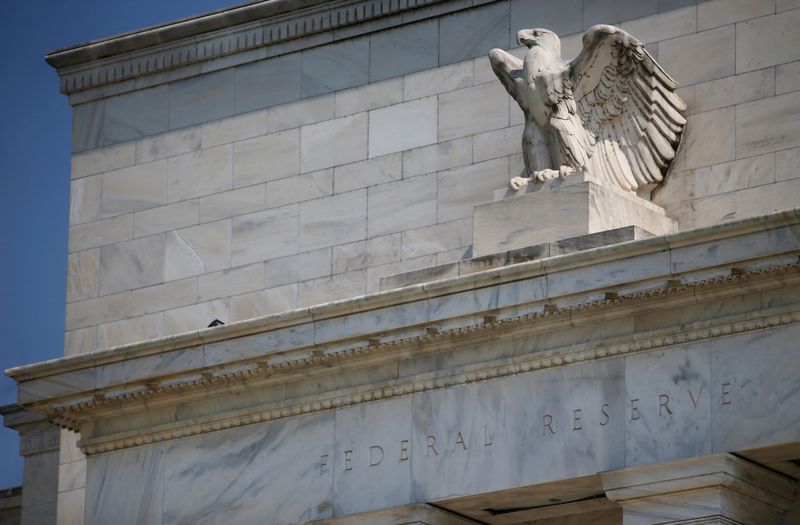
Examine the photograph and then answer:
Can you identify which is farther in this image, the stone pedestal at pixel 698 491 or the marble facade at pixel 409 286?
the marble facade at pixel 409 286

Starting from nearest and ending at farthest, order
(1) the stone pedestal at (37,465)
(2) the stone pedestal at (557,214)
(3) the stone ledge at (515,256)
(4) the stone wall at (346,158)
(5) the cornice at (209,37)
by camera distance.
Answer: (3) the stone ledge at (515,256)
(2) the stone pedestal at (557,214)
(4) the stone wall at (346,158)
(5) the cornice at (209,37)
(1) the stone pedestal at (37,465)

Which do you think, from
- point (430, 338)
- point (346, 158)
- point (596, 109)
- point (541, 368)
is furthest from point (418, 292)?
point (346, 158)

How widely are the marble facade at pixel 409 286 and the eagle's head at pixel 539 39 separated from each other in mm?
1251

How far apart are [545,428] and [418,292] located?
2.30 m

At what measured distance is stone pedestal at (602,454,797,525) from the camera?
26500mm

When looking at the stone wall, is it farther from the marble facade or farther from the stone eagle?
the stone eagle

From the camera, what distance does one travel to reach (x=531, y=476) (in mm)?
27797

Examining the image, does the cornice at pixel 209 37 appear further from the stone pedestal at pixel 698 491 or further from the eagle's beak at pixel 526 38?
the stone pedestal at pixel 698 491

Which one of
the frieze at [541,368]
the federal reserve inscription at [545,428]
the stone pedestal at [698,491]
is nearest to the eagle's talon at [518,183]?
the frieze at [541,368]

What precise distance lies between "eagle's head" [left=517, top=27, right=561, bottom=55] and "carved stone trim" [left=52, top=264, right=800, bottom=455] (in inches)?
153

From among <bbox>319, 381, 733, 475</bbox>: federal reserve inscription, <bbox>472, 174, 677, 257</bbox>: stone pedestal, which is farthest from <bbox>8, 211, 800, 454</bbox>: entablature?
<bbox>472, 174, 677, 257</bbox>: stone pedestal

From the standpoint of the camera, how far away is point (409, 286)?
94.7 ft

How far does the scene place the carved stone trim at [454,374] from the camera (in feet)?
88.2

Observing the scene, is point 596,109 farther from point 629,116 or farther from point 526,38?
point 526,38
